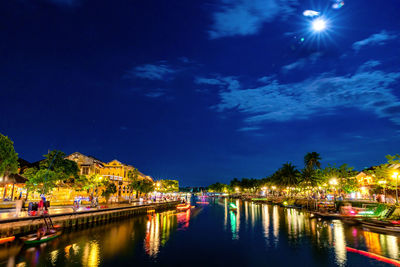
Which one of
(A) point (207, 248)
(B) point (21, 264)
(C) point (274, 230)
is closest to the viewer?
(B) point (21, 264)

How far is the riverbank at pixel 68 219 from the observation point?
102ft

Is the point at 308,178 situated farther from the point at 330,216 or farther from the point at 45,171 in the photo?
the point at 45,171

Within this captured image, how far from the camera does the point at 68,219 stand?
4219cm

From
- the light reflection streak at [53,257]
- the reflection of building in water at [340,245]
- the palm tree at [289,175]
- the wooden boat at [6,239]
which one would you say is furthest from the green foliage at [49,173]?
the palm tree at [289,175]

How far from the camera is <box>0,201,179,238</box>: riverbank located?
31.1 m

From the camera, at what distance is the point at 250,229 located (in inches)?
1959

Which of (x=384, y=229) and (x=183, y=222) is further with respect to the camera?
(x=183, y=222)

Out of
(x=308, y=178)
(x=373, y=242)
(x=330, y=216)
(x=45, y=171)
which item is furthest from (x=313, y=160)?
(x=45, y=171)

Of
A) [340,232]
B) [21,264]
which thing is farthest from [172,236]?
[340,232]

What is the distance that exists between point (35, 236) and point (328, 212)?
198 ft

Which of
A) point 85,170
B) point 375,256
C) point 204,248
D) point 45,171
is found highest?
point 85,170

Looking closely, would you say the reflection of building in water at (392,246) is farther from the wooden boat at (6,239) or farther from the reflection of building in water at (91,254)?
the wooden boat at (6,239)

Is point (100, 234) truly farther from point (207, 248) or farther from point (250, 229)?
point (250, 229)

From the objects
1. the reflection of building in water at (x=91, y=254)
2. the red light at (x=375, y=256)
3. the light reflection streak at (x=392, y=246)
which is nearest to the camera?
the reflection of building in water at (x=91, y=254)
